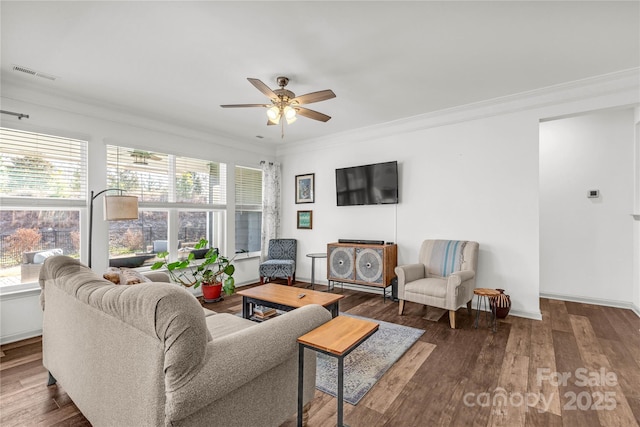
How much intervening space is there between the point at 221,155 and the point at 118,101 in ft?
5.57

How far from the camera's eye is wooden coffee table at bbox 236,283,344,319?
9.16 ft

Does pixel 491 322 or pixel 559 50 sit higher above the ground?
pixel 559 50

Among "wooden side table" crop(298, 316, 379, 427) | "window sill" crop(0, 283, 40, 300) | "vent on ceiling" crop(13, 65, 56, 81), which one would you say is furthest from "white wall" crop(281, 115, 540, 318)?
"window sill" crop(0, 283, 40, 300)

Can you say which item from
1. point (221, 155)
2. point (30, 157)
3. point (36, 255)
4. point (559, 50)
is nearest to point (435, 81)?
point (559, 50)

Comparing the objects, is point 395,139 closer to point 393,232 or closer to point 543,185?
point 393,232

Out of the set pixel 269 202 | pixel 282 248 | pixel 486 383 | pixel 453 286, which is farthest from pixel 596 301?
pixel 269 202

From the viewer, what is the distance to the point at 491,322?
3.46m

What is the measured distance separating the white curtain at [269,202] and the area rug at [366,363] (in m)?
3.13

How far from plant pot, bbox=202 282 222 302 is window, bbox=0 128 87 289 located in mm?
1616

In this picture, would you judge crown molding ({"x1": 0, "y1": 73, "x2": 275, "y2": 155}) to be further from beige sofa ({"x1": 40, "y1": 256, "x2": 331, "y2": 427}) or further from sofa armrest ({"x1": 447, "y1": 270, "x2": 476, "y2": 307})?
sofa armrest ({"x1": 447, "y1": 270, "x2": 476, "y2": 307})

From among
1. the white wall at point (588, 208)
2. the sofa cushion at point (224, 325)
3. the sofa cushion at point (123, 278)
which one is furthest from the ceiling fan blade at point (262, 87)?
the white wall at point (588, 208)

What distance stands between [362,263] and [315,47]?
3041 millimetres

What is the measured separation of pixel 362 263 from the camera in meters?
4.48

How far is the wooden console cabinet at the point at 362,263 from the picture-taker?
4312 mm
